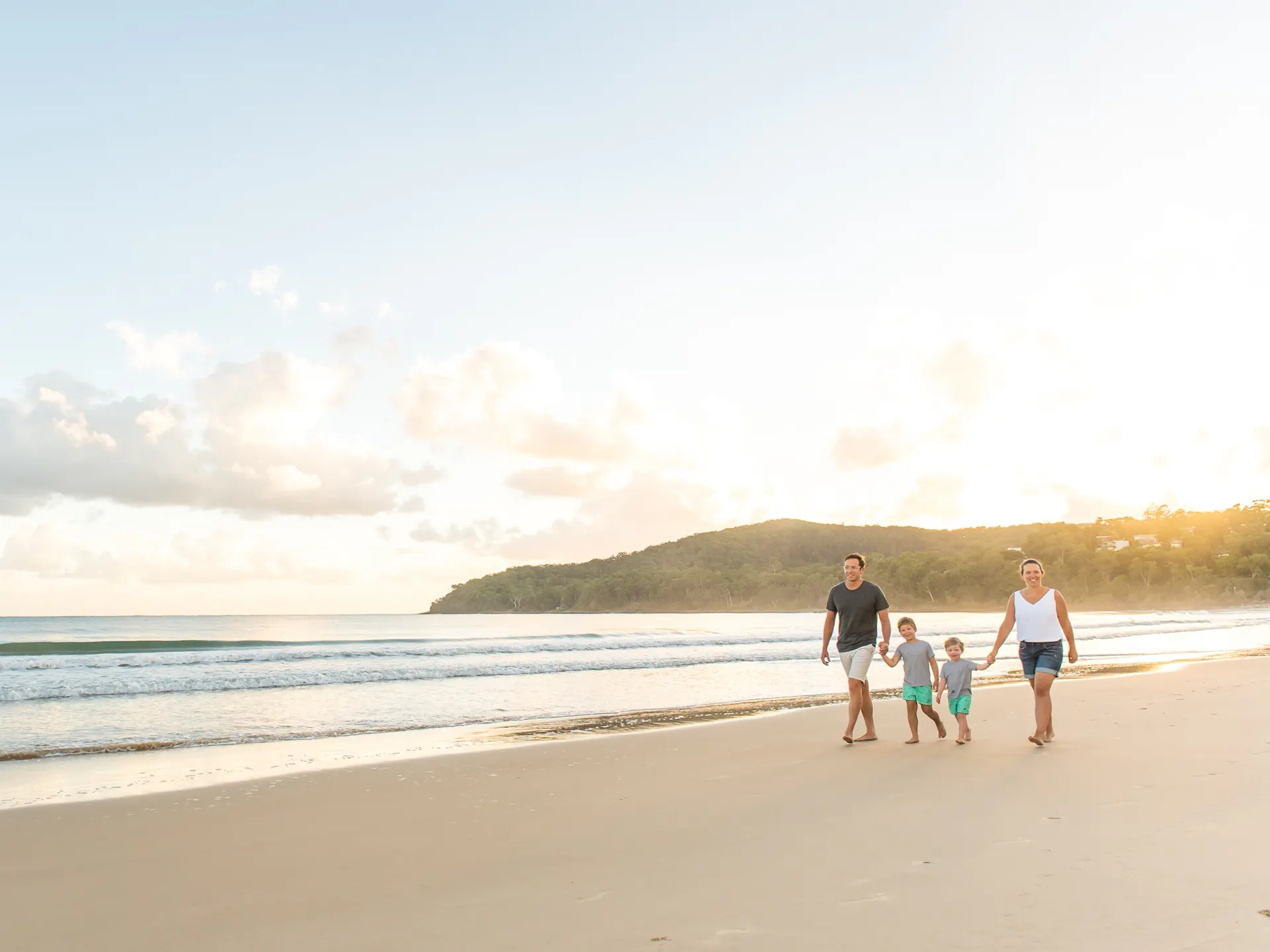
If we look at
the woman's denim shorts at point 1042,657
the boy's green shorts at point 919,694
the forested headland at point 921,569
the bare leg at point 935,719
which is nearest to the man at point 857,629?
the boy's green shorts at point 919,694

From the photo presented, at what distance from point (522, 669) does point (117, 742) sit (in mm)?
12718

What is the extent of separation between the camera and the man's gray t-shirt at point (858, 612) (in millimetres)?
9344

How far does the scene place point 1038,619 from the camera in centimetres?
879

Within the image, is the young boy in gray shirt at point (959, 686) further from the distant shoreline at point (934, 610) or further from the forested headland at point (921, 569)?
the forested headland at point (921, 569)

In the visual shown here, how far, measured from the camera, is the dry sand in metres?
3.92

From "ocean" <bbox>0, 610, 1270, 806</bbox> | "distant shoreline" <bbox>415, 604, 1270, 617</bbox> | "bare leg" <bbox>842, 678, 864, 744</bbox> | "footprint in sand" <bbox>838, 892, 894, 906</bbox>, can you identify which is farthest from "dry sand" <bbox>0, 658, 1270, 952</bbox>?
"distant shoreline" <bbox>415, 604, 1270, 617</bbox>

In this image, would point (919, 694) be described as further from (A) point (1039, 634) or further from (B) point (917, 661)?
(A) point (1039, 634)

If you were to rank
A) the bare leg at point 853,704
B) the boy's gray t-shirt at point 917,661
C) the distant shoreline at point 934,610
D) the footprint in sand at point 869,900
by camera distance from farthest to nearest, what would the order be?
the distant shoreline at point 934,610 → the bare leg at point 853,704 → the boy's gray t-shirt at point 917,661 → the footprint in sand at point 869,900

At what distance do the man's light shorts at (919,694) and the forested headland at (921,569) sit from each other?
92.4 meters

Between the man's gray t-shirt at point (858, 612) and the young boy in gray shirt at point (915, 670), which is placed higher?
the man's gray t-shirt at point (858, 612)

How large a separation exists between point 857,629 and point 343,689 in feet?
43.9

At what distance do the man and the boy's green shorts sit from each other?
1.45 ft

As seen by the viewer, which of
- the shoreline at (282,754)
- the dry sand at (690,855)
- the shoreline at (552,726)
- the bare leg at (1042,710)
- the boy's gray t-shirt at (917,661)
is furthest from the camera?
the shoreline at (552,726)

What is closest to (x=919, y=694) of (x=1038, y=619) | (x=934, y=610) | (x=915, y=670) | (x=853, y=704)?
(x=915, y=670)
